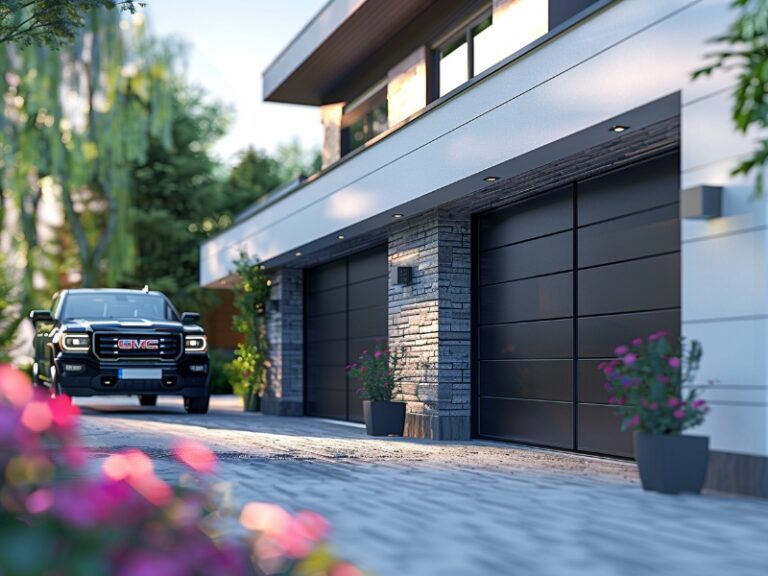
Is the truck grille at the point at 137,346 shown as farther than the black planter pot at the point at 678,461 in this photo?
Yes

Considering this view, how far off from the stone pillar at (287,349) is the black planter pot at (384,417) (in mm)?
5487

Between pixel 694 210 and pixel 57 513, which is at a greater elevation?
pixel 694 210

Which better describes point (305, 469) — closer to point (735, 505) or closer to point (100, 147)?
point (735, 505)

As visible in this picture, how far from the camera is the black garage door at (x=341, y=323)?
15.9m

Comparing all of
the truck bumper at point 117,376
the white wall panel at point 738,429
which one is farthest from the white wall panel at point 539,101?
the truck bumper at point 117,376

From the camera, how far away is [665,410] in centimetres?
756

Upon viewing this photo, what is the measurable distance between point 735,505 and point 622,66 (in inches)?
134

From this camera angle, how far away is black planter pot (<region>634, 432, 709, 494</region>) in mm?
7406

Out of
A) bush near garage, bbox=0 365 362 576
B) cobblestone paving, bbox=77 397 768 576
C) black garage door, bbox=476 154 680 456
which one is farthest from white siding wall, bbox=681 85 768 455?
bush near garage, bbox=0 365 362 576

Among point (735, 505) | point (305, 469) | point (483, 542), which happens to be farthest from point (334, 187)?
point (483, 542)

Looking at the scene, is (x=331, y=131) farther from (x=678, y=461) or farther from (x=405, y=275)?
(x=678, y=461)

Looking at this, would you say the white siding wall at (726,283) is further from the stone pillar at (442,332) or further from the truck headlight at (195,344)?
the truck headlight at (195,344)

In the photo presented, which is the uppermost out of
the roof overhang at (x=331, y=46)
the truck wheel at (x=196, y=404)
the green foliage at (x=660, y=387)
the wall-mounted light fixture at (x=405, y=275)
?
the roof overhang at (x=331, y=46)

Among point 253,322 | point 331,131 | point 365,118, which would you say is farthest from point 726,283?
point 253,322
